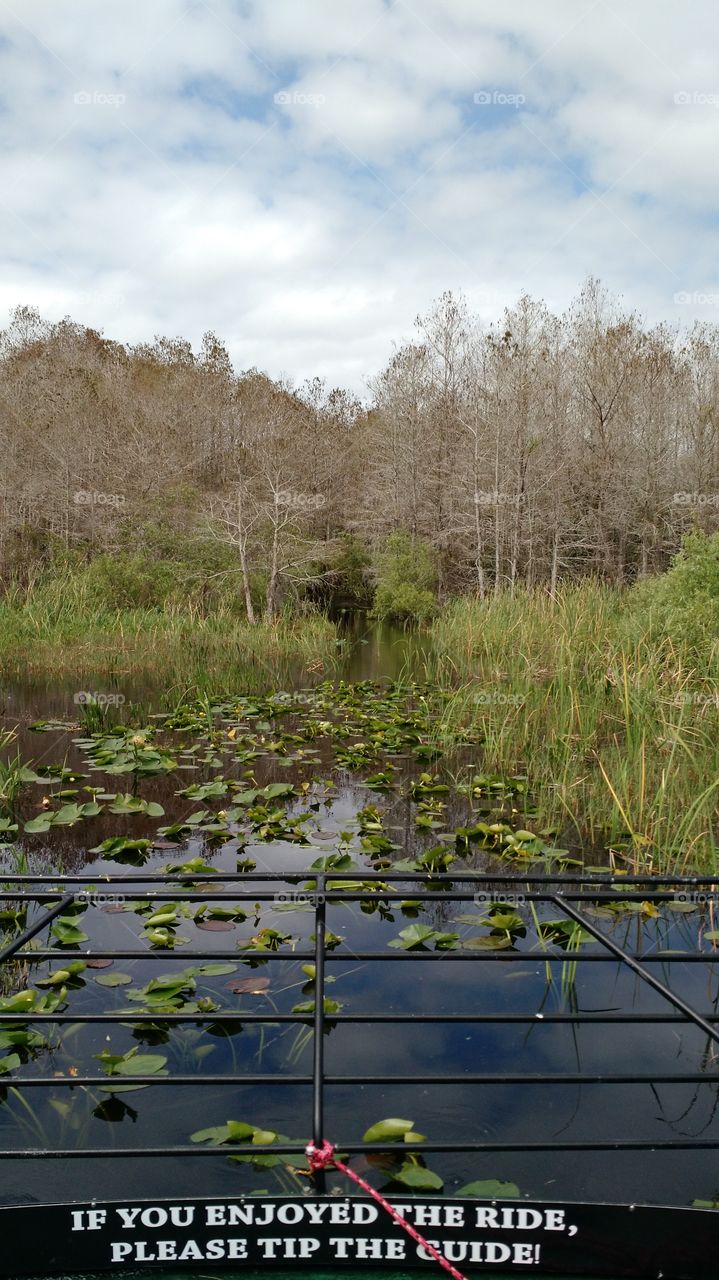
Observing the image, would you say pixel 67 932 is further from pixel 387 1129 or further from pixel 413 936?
pixel 387 1129

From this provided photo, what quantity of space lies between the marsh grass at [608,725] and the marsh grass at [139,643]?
3815mm

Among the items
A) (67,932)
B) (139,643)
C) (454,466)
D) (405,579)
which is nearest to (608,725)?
(67,932)

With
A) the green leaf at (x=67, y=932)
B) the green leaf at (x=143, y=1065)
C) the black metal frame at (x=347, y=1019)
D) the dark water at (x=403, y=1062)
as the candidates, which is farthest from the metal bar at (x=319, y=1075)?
the green leaf at (x=67, y=932)

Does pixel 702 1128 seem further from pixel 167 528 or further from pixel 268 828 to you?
pixel 167 528

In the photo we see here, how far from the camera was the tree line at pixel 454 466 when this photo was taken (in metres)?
22.9

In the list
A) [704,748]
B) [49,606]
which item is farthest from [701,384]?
[704,748]

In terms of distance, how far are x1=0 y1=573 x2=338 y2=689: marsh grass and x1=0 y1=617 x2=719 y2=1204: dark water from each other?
7801 millimetres

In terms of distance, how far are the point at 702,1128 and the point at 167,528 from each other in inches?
754

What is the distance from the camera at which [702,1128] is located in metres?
2.89

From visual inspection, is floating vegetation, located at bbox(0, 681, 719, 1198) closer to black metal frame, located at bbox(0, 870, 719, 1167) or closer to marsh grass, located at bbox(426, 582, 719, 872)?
black metal frame, located at bbox(0, 870, 719, 1167)

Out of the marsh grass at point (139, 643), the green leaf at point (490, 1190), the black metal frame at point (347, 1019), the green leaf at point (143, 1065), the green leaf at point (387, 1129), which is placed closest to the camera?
the black metal frame at point (347, 1019)

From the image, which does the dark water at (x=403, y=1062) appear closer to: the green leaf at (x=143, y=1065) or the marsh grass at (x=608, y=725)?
the green leaf at (x=143, y=1065)

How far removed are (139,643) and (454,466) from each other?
1645 cm

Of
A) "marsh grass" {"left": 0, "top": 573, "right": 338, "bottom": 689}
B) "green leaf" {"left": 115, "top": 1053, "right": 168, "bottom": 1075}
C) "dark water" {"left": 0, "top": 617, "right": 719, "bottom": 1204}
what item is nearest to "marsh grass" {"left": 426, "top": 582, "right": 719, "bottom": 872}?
"dark water" {"left": 0, "top": 617, "right": 719, "bottom": 1204}
